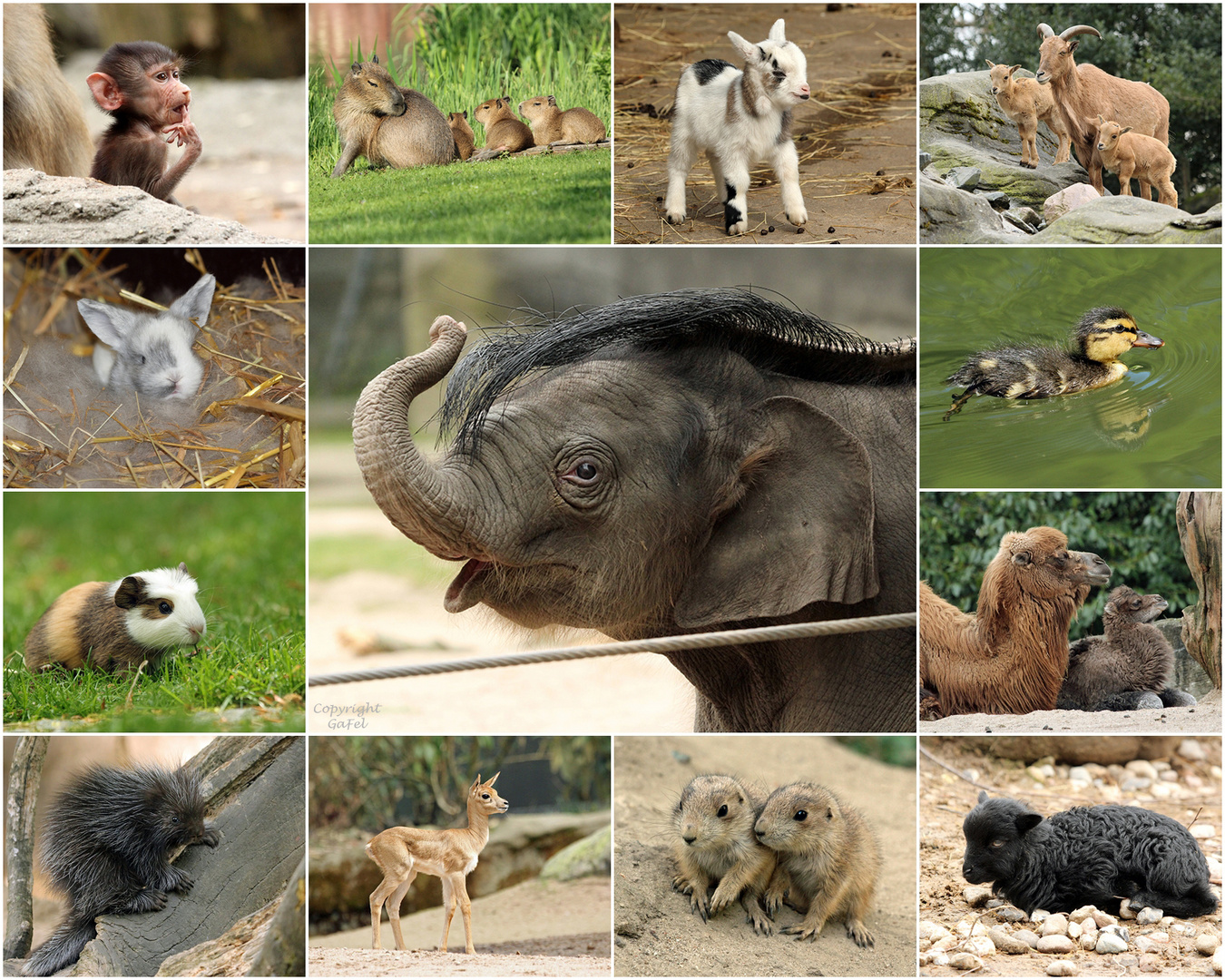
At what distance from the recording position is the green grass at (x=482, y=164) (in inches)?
164

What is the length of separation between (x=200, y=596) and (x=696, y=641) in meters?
2.18

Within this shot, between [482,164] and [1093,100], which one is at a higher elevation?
[1093,100]

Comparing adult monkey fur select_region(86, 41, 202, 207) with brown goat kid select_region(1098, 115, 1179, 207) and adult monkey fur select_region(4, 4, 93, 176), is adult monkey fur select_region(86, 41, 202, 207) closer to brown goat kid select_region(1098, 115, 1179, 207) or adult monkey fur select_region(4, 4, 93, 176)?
adult monkey fur select_region(4, 4, 93, 176)

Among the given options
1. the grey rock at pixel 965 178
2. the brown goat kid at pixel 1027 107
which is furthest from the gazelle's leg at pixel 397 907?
the brown goat kid at pixel 1027 107

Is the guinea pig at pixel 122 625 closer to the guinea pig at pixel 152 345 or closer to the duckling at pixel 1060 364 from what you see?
the guinea pig at pixel 152 345

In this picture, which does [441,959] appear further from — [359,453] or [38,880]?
[359,453]

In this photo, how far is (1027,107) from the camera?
4.25m

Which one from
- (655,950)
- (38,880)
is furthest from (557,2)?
(38,880)

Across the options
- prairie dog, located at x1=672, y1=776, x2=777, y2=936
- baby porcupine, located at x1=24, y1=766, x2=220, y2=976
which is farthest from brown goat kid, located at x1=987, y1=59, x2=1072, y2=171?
baby porcupine, located at x1=24, y1=766, x2=220, y2=976

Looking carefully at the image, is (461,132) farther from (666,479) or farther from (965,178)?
(965,178)

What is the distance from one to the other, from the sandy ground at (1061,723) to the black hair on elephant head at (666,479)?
17.0 inches

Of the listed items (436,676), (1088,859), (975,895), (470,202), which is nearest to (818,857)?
(975,895)

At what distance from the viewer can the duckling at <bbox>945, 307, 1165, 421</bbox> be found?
161 inches

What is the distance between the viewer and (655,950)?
3.93m
